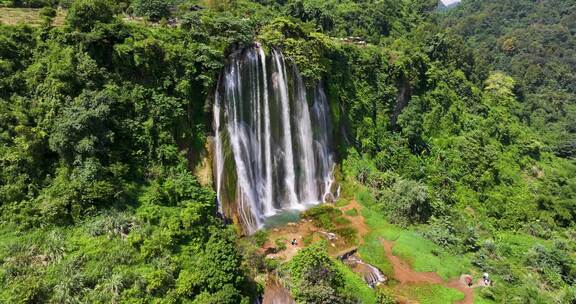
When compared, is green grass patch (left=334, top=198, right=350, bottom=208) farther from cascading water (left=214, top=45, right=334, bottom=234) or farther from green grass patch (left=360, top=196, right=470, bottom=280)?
green grass patch (left=360, top=196, right=470, bottom=280)

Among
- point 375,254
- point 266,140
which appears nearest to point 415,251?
point 375,254

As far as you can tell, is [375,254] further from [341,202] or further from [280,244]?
[341,202]

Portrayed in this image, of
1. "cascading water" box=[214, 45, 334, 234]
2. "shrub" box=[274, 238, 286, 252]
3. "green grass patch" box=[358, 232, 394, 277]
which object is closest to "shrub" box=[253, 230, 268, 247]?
"shrub" box=[274, 238, 286, 252]

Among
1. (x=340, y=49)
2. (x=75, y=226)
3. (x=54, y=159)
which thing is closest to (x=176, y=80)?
(x=54, y=159)

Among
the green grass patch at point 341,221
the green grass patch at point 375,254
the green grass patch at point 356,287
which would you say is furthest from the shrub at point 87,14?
the green grass patch at point 375,254

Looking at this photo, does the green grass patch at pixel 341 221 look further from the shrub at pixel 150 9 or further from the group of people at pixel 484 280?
the shrub at pixel 150 9

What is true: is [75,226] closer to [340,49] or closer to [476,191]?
[340,49]

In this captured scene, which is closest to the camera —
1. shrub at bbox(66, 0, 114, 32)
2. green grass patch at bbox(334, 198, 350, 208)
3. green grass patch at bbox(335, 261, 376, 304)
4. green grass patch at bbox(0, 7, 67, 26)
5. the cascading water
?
green grass patch at bbox(335, 261, 376, 304)
